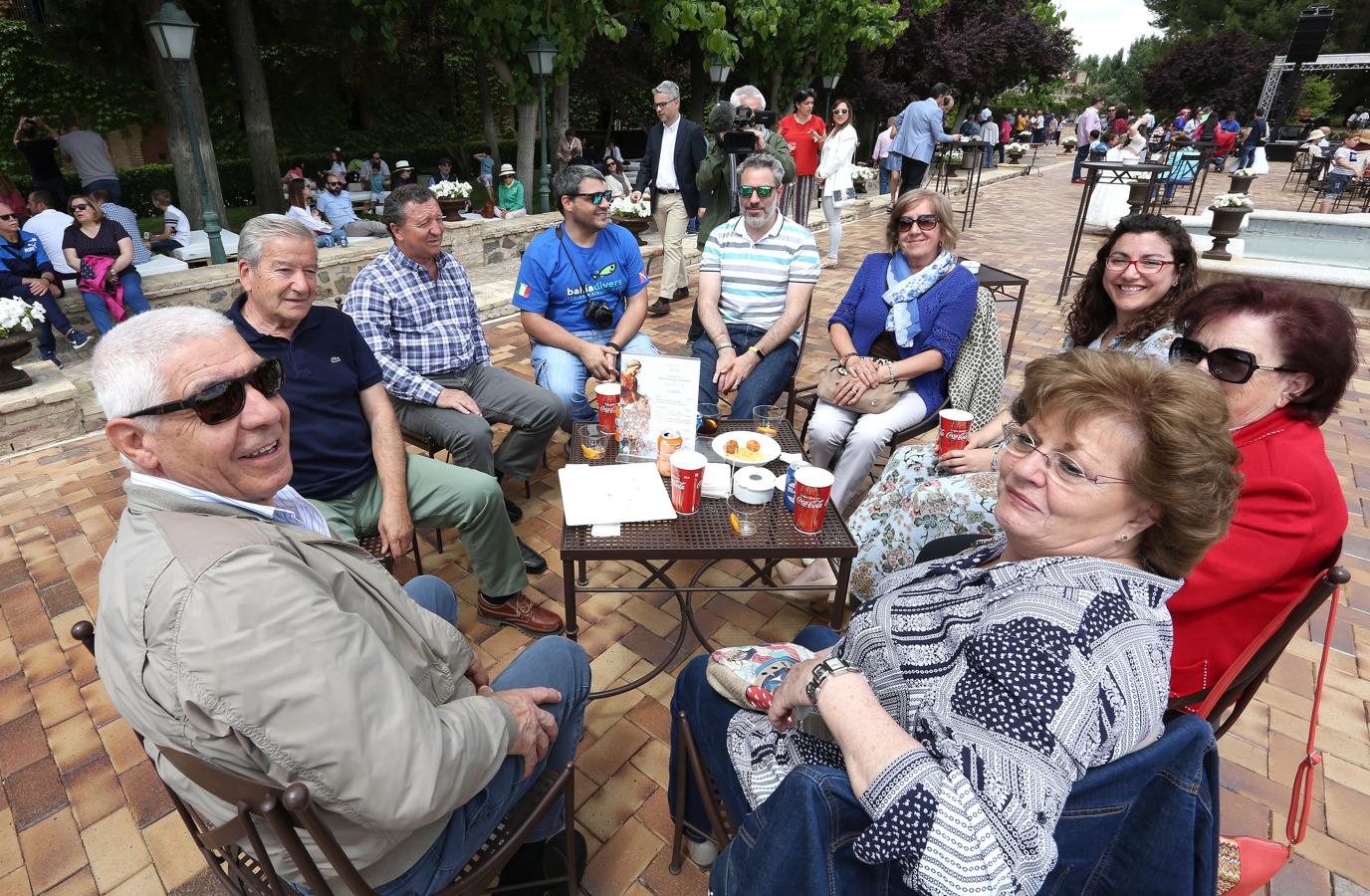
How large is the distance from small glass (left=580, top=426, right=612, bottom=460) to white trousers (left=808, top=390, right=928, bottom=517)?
108cm

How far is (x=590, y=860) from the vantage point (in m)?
1.88

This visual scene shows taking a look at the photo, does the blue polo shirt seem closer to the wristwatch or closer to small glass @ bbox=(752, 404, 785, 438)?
small glass @ bbox=(752, 404, 785, 438)

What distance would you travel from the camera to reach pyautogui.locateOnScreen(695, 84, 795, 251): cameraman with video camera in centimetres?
567

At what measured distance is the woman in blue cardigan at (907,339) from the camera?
3.08m

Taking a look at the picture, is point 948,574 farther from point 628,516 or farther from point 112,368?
point 112,368

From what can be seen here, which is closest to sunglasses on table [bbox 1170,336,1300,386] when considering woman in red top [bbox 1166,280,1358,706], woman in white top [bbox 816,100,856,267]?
woman in red top [bbox 1166,280,1358,706]

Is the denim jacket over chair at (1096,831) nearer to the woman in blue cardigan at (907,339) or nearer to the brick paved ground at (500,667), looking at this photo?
the brick paved ground at (500,667)

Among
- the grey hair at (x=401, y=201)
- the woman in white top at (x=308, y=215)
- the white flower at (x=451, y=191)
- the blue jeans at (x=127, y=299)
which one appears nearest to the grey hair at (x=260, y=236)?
the grey hair at (x=401, y=201)

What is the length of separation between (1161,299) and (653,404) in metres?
2.08

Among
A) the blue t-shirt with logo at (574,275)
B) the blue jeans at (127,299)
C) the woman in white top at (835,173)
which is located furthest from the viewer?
the woman in white top at (835,173)

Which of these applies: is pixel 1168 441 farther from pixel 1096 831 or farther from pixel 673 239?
pixel 673 239

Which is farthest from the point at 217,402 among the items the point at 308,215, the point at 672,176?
the point at 308,215

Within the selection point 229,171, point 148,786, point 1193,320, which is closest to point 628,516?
point 148,786

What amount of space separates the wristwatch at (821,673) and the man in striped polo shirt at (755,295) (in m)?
2.26
